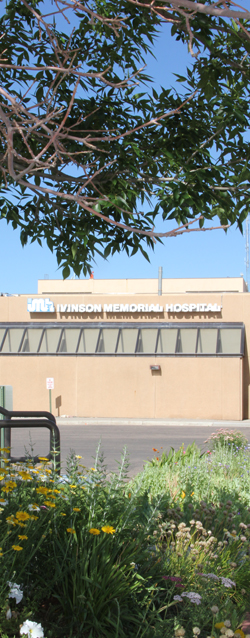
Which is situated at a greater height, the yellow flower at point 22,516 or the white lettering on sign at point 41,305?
the white lettering on sign at point 41,305

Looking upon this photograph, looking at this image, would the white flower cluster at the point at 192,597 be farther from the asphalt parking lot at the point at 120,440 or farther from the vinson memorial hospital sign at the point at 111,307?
the vinson memorial hospital sign at the point at 111,307

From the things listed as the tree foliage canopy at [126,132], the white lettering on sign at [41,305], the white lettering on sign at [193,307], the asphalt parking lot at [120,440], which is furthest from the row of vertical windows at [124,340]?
the tree foliage canopy at [126,132]

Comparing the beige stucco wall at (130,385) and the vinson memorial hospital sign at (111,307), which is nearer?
the beige stucco wall at (130,385)

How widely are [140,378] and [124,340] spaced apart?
196 centimetres

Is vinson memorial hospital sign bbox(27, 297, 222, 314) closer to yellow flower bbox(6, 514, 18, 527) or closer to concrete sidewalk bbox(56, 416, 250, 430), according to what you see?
concrete sidewalk bbox(56, 416, 250, 430)

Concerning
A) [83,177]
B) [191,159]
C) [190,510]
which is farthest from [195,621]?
[83,177]

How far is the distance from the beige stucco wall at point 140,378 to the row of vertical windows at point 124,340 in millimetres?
355

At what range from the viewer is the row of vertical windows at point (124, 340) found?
2606 centimetres

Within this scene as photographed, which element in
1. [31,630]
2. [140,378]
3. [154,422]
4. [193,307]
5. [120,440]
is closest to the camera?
[31,630]

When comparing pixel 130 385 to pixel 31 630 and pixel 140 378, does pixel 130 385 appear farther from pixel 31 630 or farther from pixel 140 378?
pixel 31 630

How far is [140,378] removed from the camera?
87.2 feet

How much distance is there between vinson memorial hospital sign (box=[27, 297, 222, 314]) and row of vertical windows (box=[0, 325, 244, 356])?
2.68 ft

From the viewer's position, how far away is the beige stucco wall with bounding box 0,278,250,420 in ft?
84.8

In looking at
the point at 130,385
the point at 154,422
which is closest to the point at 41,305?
the point at 130,385
